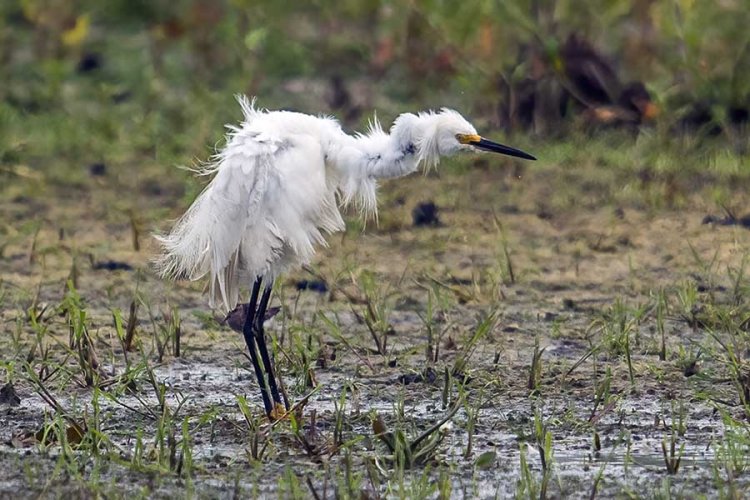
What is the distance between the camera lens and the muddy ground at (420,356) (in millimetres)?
4566

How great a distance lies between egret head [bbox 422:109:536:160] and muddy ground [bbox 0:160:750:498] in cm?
71

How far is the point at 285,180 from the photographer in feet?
17.4

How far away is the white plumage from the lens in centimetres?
533

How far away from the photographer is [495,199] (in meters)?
8.21

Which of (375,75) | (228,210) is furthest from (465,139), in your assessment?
(375,75)

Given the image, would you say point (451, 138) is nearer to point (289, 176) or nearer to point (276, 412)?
point (289, 176)

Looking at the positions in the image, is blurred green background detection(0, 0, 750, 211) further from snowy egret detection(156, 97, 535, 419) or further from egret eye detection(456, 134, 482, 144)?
egret eye detection(456, 134, 482, 144)

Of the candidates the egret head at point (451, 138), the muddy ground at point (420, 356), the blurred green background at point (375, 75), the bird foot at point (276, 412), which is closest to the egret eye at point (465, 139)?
the egret head at point (451, 138)

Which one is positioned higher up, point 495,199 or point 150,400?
point 495,199

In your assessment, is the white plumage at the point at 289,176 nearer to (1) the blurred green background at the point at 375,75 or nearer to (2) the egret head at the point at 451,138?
(2) the egret head at the point at 451,138

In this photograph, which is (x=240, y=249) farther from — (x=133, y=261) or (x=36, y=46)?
(x=36, y=46)

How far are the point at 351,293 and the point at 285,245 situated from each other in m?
1.45

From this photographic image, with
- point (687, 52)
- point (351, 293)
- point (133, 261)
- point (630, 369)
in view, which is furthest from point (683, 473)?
point (687, 52)

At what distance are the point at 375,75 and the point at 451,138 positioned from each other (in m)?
5.02
